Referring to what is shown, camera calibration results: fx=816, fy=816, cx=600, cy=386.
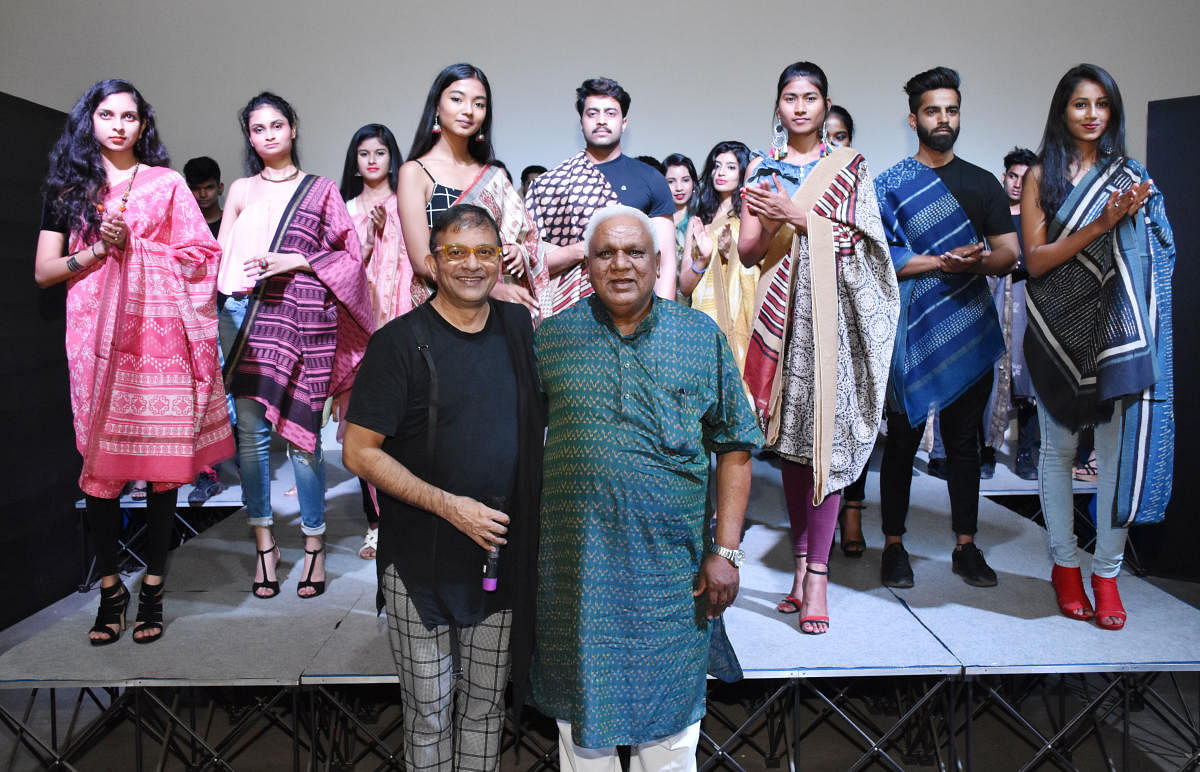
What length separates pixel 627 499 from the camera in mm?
1566

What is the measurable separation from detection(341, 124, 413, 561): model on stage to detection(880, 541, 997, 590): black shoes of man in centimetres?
199

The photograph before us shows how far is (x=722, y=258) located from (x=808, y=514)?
1573 mm

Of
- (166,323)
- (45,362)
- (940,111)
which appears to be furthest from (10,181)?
(940,111)

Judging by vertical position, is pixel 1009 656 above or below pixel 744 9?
below

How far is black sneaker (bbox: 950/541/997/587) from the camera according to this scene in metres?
2.75

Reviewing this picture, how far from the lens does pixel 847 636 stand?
7.72ft

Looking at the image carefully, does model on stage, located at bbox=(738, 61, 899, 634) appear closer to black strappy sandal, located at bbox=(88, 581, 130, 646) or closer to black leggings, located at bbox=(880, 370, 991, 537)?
black leggings, located at bbox=(880, 370, 991, 537)

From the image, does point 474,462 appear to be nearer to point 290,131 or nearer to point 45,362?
point 290,131

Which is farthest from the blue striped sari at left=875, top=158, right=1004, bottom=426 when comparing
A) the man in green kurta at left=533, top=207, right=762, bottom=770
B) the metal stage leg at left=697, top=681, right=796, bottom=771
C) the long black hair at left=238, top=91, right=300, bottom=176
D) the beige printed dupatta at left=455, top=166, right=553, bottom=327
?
the long black hair at left=238, top=91, right=300, bottom=176

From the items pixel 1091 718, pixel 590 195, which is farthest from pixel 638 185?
pixel 1091 718

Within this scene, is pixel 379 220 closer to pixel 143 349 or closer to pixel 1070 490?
pixel 143 349

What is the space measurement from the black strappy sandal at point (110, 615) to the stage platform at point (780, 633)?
3 cm

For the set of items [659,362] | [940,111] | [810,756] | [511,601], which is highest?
[940,111]

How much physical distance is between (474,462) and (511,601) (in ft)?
1.00
